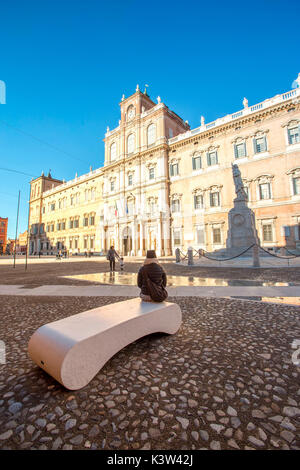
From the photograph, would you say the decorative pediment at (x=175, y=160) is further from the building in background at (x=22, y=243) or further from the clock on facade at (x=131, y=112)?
the building in background at (x=22, y=243)

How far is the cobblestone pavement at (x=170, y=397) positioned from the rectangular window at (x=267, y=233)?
66.1 feet

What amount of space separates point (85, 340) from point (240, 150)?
1028 inches

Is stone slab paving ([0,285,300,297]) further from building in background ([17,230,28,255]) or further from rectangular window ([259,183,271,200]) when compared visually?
building in background ([17,230,28,255])

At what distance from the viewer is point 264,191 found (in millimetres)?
21516

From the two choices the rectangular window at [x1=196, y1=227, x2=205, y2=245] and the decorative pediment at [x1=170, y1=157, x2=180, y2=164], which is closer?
the rectangular window at [x1=196, y1=227, x2=205, y2=245]

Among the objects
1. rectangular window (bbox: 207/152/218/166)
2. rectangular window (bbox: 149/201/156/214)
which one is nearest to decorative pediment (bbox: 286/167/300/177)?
rectangular window (bbox: 207/152/218/166)

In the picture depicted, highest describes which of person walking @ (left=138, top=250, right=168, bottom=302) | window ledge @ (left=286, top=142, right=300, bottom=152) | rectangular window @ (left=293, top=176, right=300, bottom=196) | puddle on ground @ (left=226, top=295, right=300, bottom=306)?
window ledge @ (left=286, top=142, right=300, bottom=152)

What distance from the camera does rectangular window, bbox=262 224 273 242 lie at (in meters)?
20.7

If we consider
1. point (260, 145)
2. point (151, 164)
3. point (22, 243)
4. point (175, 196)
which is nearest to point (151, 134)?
point (151, 164)

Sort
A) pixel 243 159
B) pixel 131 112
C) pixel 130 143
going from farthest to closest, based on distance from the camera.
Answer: pixel 131 112
pixel 130 143
pixel 243 159

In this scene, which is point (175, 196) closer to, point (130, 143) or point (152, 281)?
point (130, 143)

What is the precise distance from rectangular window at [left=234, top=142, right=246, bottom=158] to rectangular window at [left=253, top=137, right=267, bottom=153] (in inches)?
44.5

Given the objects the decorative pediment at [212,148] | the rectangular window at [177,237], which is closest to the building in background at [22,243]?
the rectangular window at [177,237]

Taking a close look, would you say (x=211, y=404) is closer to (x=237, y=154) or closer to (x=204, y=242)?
(x=204, y=242)
